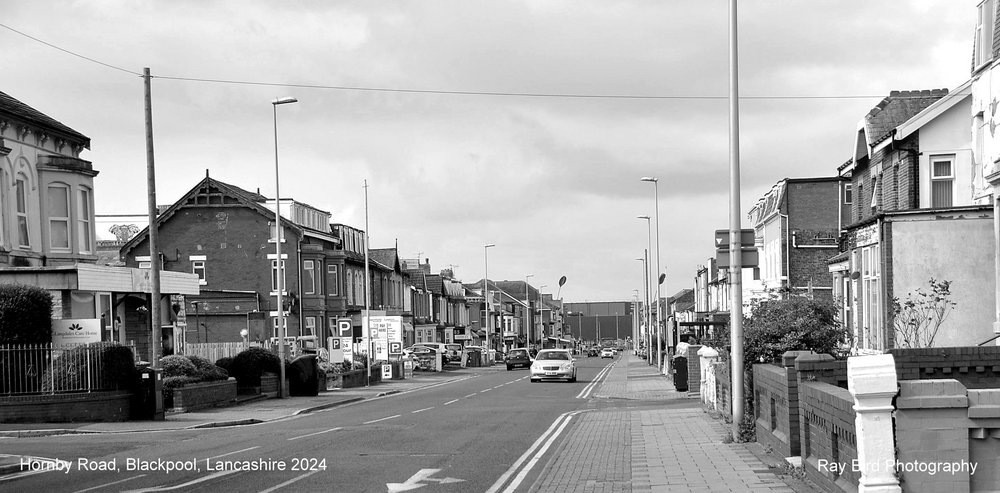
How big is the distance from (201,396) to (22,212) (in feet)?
27.2

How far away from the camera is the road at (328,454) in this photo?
13227mm

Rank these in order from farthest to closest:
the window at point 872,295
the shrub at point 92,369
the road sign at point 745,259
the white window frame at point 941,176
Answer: the white window frame at point 941,176
the window at point 872,295
the shrub at point 92,369
the road sign at point 745,259

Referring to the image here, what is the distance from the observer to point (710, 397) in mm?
25234

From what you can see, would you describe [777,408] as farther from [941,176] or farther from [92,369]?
[92,369]

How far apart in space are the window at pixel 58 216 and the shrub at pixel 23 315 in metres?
8.03

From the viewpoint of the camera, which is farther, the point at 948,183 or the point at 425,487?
the point at 948,183

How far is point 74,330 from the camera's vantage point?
1022 inches

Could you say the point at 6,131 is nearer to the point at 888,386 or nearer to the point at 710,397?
the point at 710,397

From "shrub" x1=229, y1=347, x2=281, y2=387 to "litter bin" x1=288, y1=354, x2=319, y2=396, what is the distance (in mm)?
1637

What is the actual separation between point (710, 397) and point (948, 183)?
8.56 metres

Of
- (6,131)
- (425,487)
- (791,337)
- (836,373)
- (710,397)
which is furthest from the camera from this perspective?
(6,131)

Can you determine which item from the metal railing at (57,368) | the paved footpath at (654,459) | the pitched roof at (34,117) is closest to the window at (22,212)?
the pitched roof at (34,117)

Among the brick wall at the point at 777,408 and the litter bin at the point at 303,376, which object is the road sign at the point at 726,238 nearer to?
the brick wall at the point at 777,408

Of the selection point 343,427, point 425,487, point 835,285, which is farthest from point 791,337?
point 835,285
